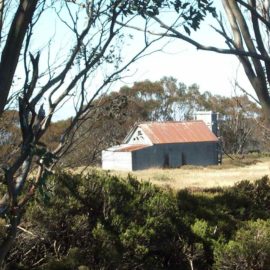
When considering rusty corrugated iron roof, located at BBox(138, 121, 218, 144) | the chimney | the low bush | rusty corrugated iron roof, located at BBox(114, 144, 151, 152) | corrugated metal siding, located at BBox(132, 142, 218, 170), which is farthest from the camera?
the chimney

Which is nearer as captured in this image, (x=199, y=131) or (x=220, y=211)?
(x=220, y=211)

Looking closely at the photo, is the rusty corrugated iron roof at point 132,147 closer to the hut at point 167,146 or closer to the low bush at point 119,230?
the hut at point 167,146

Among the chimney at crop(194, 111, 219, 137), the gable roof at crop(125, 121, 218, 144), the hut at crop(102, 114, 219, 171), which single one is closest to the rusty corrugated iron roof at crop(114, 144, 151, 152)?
the hut at crop(102, 114, 219, 171)

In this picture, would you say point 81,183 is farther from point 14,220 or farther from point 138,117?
point 138,117

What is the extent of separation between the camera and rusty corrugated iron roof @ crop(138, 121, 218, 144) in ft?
197

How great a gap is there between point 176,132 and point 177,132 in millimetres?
276

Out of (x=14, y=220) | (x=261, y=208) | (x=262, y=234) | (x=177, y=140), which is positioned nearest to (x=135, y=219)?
(x=262, y=234)

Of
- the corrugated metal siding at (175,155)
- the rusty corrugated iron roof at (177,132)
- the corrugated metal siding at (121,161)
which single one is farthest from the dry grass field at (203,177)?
the corrugated metal siding at (121,161)

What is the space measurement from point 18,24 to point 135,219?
5.79m

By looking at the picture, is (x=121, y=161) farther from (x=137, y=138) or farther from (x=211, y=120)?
(x=211, y=120)

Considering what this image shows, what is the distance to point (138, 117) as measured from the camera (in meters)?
65.9

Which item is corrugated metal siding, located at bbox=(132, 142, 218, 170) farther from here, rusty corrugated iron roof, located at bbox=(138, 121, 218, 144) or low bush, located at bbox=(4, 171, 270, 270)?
low bush, located at bbox=(4, 171, 270, 270)

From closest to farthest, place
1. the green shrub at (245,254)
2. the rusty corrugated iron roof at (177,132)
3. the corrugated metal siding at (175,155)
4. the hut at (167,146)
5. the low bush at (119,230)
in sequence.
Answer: the low bush at (119,230) < the green shrub at (245,254) < the hut at (167,146) < the corrugated metal siding at (175,155) < the rusty corrugated iron roof at (177,132)

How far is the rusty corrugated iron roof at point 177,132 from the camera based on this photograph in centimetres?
6003
